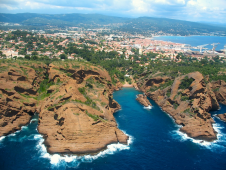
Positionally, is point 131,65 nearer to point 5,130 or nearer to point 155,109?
point 155,109

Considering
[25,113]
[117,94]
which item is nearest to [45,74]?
[25,113]

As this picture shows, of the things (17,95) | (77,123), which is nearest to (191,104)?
(77,123)

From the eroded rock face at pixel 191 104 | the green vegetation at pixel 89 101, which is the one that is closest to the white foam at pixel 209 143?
the eroded rock face at pixel 191 104

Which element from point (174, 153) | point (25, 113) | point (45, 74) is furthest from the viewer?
point (45, 74)

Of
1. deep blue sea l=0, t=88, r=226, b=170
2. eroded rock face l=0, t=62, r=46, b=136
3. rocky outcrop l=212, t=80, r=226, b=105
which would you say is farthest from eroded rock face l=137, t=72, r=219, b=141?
eroded rock face l=0, t=62, r=46, b=136

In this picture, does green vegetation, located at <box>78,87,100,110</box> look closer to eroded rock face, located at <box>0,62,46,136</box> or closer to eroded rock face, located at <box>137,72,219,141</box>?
eroded rock face, located at <box>0,62,46,136</box>

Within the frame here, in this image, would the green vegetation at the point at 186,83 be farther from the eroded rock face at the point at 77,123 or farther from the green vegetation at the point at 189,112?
the eroded rock face at the point at 77,123
